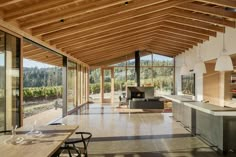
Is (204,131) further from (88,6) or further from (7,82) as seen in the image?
(7,82)

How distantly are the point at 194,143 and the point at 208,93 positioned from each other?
5938 millimetres

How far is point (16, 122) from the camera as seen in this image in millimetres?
5570

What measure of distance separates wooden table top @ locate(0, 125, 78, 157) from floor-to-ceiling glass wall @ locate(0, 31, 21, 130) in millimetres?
1322

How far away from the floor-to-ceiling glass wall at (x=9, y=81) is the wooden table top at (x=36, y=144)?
4.34 ft

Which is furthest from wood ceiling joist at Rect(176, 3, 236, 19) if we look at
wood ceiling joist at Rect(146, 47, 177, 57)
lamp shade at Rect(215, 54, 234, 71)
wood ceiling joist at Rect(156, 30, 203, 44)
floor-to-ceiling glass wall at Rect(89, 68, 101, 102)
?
floor-to-ceiling glass wall at Rect(89, 68, 101, 102)

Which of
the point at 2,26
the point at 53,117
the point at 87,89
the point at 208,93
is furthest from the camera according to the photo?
the point at 87,89

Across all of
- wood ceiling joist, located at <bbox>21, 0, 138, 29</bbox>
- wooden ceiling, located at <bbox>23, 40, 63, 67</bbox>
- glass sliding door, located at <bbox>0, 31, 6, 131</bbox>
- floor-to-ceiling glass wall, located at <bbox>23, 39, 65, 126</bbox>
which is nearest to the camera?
glass sliding door, located at <bbox>0, 31, 6, 131</bbox>

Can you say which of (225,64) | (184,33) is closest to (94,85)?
(184,33)

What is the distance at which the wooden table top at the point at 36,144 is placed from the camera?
258 cm

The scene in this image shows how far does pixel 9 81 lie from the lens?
17.0ft

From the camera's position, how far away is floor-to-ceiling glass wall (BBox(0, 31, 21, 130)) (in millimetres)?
4855

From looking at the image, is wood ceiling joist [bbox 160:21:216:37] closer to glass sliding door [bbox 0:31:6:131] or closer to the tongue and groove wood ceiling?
the tongue and groove wood ceiling

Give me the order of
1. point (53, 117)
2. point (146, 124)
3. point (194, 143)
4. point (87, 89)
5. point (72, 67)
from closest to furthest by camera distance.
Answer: point (194, 143) < point (146, 124) < point (53, 117) < point (72, 67) < point (87, 89)

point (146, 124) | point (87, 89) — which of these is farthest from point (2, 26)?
point (87, 89)
